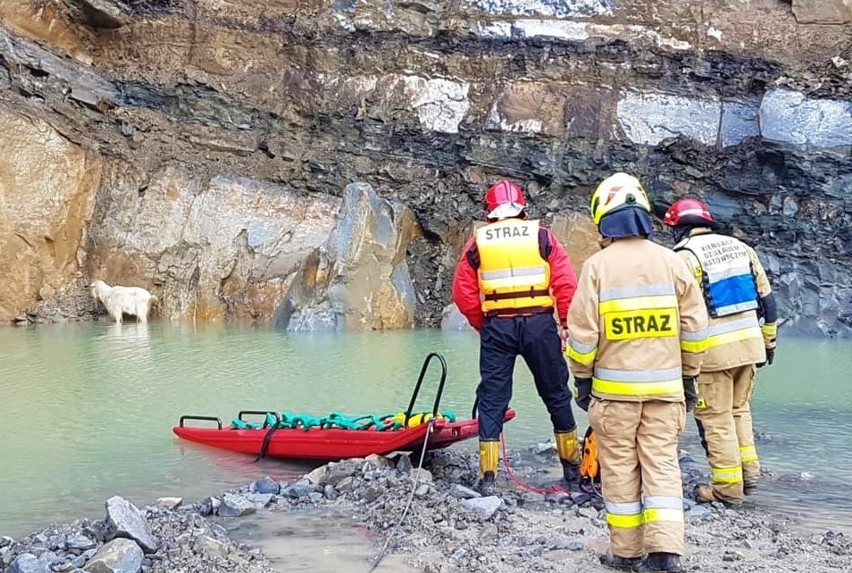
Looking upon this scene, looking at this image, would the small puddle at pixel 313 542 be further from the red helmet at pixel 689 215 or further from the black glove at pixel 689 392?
the red helmet at pixel 689 215

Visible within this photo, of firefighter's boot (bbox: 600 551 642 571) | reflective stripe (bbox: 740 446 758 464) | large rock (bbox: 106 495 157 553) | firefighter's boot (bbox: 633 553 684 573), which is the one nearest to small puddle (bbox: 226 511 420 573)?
large rock (bbox: 106 495 157 553)

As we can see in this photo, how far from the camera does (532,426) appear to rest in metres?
6.65

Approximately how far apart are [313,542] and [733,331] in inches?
94.6

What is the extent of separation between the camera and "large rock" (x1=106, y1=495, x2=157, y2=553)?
10.6ft

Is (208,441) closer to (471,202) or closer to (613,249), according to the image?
(613,249)

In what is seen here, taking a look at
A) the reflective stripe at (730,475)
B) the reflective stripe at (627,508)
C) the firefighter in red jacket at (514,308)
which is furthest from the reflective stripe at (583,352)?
the reflective stripe at (730,475)

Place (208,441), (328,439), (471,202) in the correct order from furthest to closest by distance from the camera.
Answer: (471,202)
(208,441)
(328,439)

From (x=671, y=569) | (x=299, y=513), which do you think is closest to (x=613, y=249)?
(x=671, y=569)

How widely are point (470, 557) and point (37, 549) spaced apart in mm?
1731

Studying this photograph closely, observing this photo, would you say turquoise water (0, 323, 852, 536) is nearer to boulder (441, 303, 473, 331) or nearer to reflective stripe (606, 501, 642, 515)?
reflective stripe (606, 501, 642, 515)

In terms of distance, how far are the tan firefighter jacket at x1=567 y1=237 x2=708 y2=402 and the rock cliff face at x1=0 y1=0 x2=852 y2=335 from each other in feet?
50.0

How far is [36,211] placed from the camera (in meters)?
20.2

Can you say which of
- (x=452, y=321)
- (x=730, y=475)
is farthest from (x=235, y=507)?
(x=452, y=321)

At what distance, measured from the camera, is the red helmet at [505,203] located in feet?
15.0
